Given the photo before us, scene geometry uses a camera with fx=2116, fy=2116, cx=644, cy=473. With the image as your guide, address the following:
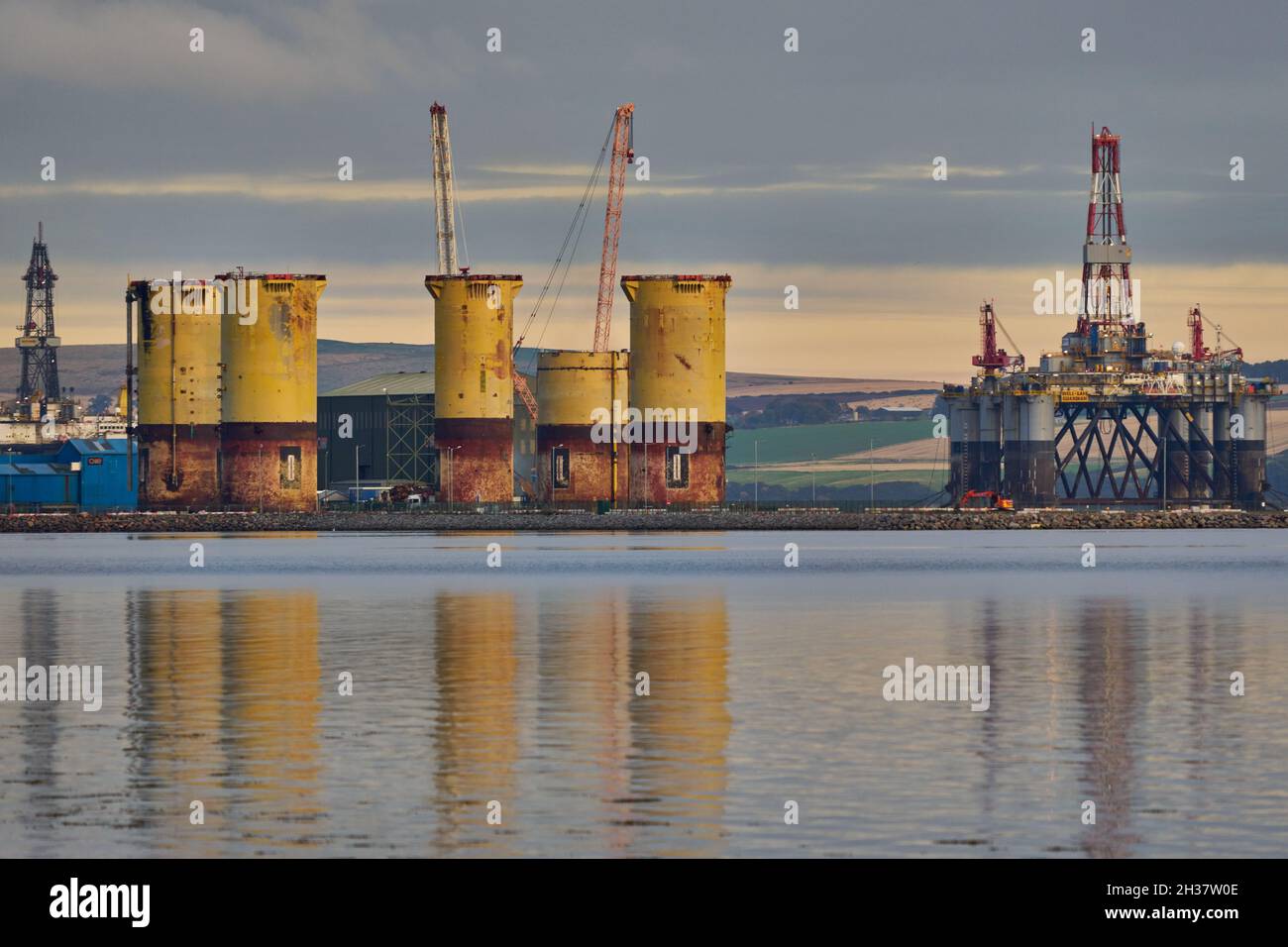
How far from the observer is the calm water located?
29969mm

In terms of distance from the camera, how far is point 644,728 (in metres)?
Answer: 41.3

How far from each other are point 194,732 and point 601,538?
144m

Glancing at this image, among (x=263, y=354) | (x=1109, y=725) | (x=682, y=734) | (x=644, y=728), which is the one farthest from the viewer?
(x=263, y=354)

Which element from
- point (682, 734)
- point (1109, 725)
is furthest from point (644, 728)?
point (1109, 725)

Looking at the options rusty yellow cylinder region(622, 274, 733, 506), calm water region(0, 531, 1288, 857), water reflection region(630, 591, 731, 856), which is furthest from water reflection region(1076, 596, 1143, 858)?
rusty yellow cylinder region(622, 274, 733, 506)

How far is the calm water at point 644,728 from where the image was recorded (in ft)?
98.3

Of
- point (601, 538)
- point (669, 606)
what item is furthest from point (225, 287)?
point (669, 606)

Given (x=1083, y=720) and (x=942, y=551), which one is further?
(x=942, y=551)

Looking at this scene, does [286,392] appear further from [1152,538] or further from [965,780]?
[965,780]

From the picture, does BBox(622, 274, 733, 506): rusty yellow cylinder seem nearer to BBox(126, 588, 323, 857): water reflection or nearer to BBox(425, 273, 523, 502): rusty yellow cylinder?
BBox(425, 273, 523, 502): rusty yellow cylinder

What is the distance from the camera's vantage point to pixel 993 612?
264 ft

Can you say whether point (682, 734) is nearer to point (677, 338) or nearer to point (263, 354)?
point (677, 338)
